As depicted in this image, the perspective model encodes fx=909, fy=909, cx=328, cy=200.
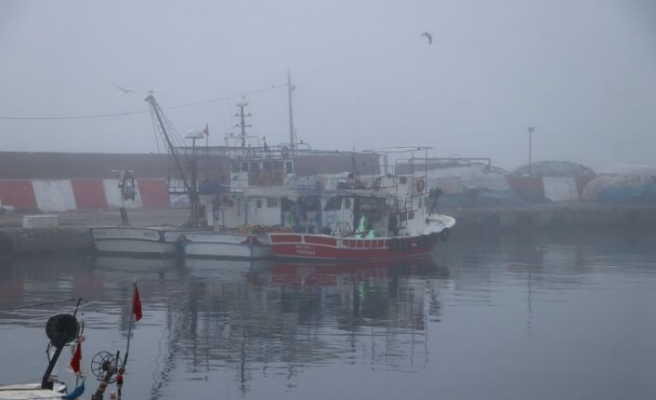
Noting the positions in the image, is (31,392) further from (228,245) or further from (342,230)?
(342,230)

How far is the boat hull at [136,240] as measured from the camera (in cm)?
2919

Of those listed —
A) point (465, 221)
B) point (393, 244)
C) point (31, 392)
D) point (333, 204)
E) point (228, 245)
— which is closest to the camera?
point (31, 392)

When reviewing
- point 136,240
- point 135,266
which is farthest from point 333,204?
point 135,266

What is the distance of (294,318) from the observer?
18.5 m

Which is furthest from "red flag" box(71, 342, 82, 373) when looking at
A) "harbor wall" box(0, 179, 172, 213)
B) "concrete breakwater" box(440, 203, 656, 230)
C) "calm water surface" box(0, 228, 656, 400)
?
"concrete breakwater" box(440, 203, 656, 230)

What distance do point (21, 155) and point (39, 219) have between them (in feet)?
56.0

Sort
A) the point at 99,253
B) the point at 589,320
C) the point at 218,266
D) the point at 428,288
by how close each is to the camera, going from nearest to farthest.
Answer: the point at 589,320, the point at 428,288, the point at 218,266, the point at 99,253

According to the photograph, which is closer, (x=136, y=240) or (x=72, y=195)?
(x=136, y=240)

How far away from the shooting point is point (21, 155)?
4534 cm

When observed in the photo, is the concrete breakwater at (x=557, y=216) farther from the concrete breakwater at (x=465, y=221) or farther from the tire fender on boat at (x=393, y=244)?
the tire fender on boat at (x=393, y=244)

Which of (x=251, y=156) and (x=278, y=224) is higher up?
(x=251, y=156)

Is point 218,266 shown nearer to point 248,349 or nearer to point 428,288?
point 428,288

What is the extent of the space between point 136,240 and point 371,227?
7814 mm

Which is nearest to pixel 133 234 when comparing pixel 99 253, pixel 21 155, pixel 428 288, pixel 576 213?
pixel 99 253
